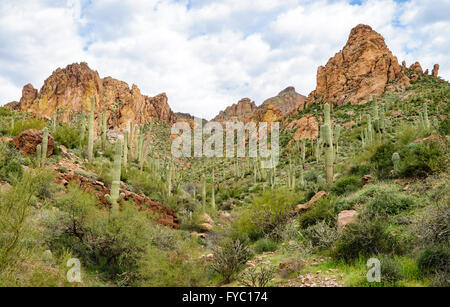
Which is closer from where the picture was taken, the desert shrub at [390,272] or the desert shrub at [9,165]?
the desert shrub at [390,272]

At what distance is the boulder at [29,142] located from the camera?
49.0 feet

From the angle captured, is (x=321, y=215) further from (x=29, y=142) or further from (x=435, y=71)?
(x=435, y=71)

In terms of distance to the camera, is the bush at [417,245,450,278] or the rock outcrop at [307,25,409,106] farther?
the rock outcrop at [307,25,409,106]

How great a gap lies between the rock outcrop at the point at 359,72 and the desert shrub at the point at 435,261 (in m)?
49.5

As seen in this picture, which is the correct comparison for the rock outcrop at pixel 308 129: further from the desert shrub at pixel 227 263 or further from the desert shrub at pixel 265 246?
the desert shrub at pixel 227 263

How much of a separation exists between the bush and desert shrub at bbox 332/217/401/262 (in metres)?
0.71

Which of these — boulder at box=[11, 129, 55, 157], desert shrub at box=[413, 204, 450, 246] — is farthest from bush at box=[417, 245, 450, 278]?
boulder at box=[11, 129, 55, 157]

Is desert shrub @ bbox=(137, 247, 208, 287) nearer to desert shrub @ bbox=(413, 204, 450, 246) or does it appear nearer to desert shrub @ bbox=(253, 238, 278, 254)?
desert shrub @ bbox=(253, 238, 278, 254)

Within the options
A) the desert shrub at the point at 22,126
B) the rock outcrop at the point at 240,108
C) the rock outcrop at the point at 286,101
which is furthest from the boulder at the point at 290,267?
the rock outcrop at the point at 240,108

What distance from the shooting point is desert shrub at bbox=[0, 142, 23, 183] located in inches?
426

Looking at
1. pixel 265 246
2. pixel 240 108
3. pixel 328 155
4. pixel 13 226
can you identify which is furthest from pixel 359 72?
pixel 240 108
